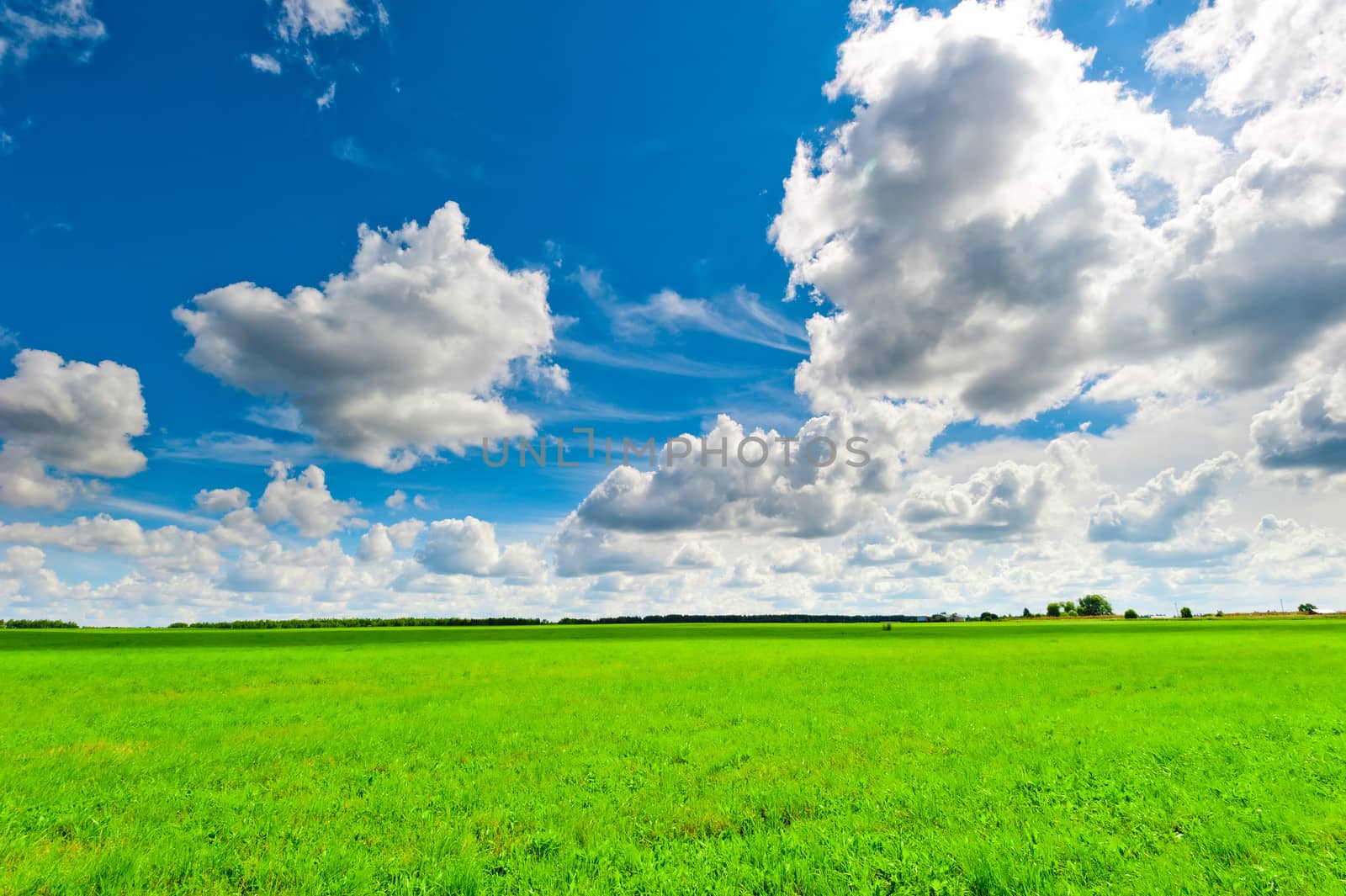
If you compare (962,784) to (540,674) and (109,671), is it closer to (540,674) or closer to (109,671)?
(540,674)

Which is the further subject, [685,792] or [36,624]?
[36,624]

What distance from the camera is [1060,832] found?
10828 mm

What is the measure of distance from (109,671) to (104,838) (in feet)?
140

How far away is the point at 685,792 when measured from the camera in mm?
13570

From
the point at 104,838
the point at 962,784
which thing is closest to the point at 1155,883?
the point at 962,784

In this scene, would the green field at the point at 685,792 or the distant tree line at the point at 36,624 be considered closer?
the green field at the point at 685,792

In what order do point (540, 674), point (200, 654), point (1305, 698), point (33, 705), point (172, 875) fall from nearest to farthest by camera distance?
1. point (172, 875)
2. point (1305, 698)
3. point (33, 705)
4. point (540, 674)
5. point (200, 654)

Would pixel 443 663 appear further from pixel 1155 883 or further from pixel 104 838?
pixel 1155 883

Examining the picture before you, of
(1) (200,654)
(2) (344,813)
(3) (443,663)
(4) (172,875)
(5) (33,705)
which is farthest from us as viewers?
(1) (200,654)

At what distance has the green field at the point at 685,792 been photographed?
9578 mm

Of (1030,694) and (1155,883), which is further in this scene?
(1030,694)

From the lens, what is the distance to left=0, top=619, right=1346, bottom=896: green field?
31.4 feet

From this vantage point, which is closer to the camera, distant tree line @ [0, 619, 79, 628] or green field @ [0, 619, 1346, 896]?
green field @ [0, 619, 1346, 896]

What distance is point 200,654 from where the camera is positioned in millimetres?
58312
